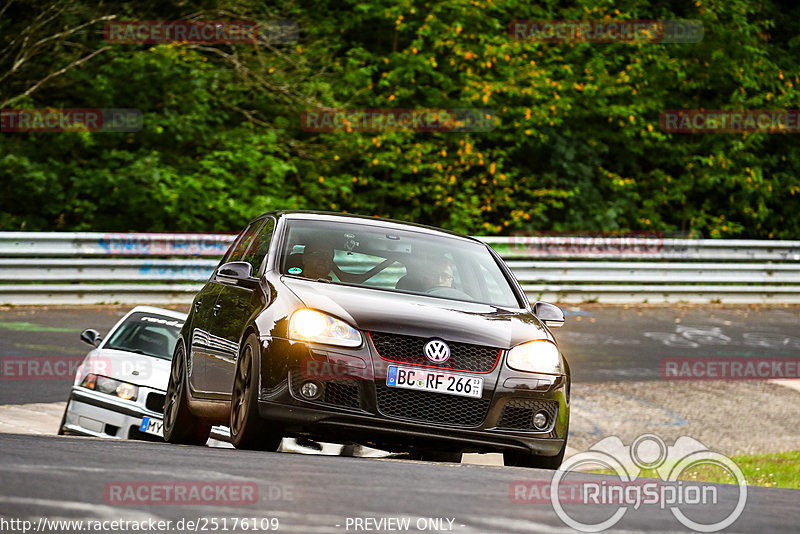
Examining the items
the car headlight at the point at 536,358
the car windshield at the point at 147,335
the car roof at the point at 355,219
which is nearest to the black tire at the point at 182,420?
the car roof at the point at 355,219

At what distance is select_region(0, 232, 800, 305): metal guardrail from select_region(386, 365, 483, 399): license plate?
1226 cm

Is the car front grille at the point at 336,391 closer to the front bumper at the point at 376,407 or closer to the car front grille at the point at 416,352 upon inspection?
the front bumper at the point at 376,407

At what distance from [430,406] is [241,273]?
1.55 m

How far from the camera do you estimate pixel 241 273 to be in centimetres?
756

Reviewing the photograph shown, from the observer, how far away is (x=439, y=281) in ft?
25.8

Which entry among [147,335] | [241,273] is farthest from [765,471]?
[147,335]

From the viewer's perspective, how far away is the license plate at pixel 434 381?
6691mm

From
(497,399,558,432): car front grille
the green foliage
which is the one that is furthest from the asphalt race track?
the green foliage

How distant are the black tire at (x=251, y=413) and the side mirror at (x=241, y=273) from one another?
56 centimetres

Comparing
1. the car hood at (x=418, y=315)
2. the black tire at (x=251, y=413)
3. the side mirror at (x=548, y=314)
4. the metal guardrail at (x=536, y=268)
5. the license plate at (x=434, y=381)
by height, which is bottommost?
the metal guardrail at (x=536, y=268)

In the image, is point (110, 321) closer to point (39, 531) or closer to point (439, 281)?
point (439, 281)

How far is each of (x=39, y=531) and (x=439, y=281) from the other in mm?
4330

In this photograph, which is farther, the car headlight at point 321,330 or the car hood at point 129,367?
the car hood at point 129,367

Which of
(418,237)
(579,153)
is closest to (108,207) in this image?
(579,153)
